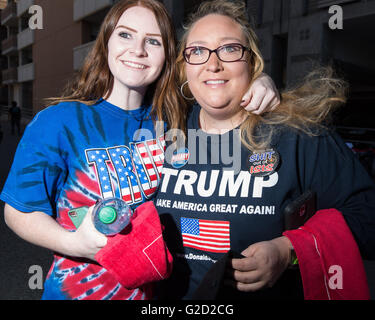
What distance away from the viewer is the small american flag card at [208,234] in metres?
1.38

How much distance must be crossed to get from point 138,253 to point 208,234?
349mm

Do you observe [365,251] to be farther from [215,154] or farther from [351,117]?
[351,117]

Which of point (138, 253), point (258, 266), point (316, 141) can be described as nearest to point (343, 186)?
point (316, 141)

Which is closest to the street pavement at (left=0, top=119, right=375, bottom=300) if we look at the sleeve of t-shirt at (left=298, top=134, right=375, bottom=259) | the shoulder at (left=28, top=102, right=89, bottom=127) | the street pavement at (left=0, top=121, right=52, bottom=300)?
the street pavement at (left=0, top=121, right=52, bottom=300)

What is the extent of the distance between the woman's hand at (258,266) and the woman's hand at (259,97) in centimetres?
64

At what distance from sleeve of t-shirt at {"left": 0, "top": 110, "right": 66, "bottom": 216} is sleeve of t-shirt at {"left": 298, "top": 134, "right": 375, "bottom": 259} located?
110cm

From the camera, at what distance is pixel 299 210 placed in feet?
4.19

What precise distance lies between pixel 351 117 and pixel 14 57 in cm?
3064

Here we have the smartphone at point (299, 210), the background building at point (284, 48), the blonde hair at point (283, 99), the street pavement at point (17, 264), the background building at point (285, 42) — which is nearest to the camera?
the smartphone at point (299, 210)

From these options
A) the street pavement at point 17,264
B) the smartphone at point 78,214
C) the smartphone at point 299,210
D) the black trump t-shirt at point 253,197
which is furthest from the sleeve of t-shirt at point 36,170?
the street pavement at point 17,264

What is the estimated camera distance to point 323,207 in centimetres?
140

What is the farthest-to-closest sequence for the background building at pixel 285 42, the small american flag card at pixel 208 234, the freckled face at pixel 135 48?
1. the background building at pixel 285 42
2. the freckled face at pixel 135 48
3. the small american flag card at pixel 208 234

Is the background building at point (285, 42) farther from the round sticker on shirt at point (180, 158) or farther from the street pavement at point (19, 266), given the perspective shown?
the street pavement at point (19, 266)
